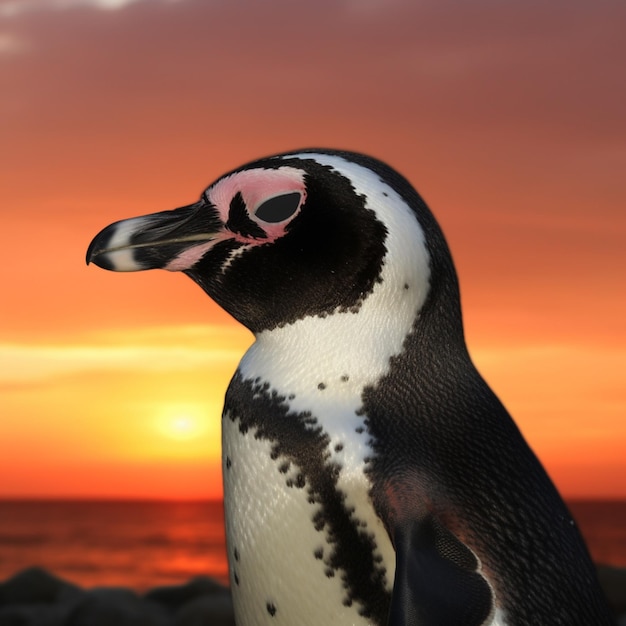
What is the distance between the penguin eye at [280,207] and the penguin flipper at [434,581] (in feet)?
2.69

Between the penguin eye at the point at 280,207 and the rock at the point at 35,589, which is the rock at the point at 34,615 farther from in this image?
the penguin eye at the point at 280,207

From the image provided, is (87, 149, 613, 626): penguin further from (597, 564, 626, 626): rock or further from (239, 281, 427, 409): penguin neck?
(597, 564, 626, 626): rock

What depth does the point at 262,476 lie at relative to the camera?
8.52 ft

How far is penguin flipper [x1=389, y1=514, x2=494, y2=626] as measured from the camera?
2207mm

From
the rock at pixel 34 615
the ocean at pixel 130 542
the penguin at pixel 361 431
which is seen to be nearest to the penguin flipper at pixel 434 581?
the penguin at pixel 361 431

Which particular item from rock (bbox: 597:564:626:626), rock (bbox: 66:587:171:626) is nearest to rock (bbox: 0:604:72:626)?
rock (bbox: 66:587:171:626)

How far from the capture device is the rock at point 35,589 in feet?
26.3

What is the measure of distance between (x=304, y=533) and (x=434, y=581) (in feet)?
1.22

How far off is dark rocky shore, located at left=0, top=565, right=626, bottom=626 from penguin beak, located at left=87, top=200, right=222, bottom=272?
417cm

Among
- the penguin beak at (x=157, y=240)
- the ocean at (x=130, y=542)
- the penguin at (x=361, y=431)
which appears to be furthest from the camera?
the ocean at (x=130, y=542)

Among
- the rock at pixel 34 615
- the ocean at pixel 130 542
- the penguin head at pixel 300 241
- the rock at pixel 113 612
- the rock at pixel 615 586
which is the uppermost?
the penguin head at pixel 300 241

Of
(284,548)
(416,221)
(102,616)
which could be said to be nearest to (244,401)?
(284,548)

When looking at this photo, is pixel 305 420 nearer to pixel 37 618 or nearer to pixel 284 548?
pixel 284 548

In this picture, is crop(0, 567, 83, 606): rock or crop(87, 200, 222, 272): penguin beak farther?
crop(0, 567, 83, 606): rock
